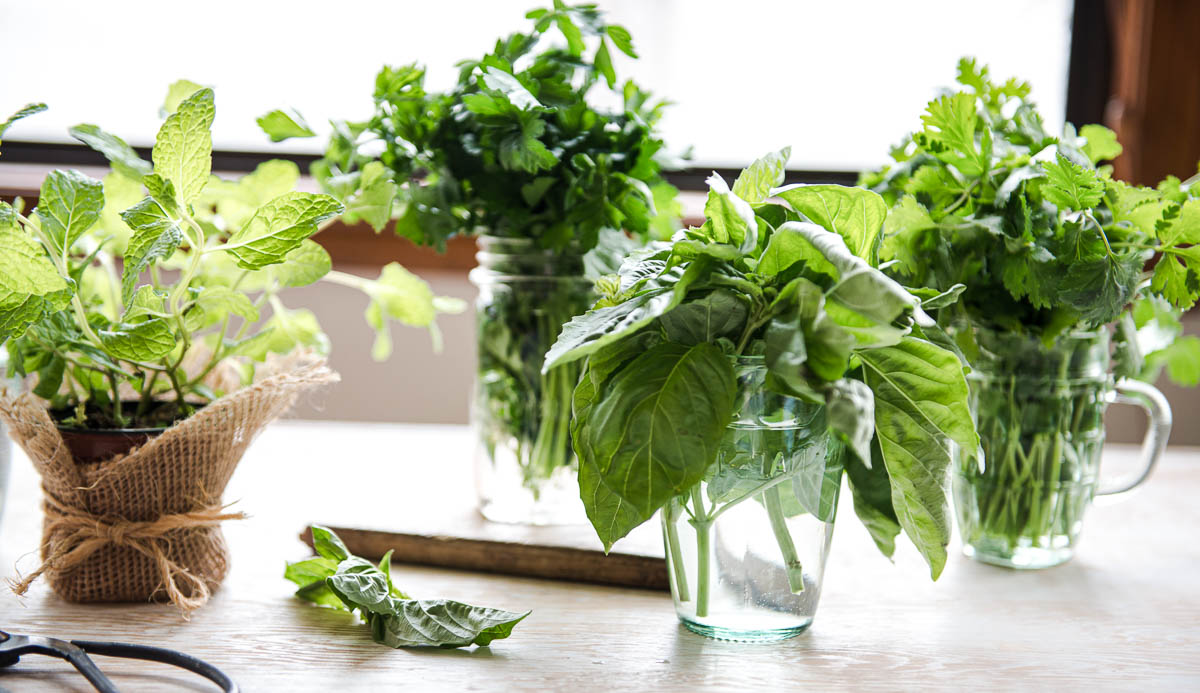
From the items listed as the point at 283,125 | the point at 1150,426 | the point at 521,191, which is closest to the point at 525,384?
the point at 521,191

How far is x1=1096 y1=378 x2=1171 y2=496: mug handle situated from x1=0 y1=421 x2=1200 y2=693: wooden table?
0.06 metres

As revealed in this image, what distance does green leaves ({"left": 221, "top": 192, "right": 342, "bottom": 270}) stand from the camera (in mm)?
504

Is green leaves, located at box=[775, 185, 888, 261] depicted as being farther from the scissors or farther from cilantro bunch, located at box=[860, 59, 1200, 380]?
the scissors

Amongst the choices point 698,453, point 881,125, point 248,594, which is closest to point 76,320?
point 248,594

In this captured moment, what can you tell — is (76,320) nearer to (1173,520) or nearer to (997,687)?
(997,687)

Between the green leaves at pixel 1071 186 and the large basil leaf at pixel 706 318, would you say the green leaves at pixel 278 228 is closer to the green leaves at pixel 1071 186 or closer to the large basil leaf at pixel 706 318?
the large basil leaf at pixel 706 318

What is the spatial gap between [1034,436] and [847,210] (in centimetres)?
27

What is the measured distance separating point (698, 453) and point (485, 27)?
1272 mm

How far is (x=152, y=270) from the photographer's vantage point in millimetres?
611

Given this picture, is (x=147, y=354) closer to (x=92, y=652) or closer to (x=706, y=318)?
(x=92, y=652)

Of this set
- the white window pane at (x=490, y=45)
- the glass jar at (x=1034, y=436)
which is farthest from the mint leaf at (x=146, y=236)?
the white window pane at (x=490, y=45)

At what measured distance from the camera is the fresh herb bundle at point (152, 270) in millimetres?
488

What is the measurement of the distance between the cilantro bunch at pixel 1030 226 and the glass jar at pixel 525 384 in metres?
0.24

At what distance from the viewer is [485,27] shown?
1577 mm
